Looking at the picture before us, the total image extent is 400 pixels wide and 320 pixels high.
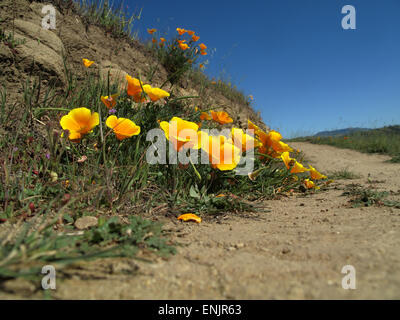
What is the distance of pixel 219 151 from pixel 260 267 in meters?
0.73

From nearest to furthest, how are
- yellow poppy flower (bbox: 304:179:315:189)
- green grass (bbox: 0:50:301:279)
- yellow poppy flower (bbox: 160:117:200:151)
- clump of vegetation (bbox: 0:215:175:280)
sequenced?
clump of vegetation (bbox: 0:215:175:280)
green grass (bbox: 0:50:301:279)
yellow poppy flower (bbox: 160:117:200:151)
yellow poppy flower (bbox: 304:179:315:189)

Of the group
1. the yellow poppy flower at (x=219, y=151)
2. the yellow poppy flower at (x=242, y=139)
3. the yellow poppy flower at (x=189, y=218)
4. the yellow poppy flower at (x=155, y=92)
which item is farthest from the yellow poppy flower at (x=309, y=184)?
the yellow poppy flower at (x=155, y=92)

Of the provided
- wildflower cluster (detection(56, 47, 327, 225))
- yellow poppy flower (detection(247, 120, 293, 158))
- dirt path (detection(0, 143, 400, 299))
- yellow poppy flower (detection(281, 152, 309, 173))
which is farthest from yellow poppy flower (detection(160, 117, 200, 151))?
yellow poppy flower (detection(281, 152, 309, 173))

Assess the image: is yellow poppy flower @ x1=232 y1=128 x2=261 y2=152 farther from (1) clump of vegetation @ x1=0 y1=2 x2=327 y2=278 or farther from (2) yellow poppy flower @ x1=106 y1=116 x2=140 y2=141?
(2) yellow poppy flower @ x1=106 y1=116 x2=140 y2=141

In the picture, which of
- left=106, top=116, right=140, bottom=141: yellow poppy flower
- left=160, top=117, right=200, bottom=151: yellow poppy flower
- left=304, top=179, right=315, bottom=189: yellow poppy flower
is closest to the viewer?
left=160, top=117, right=200, bottom=151: yellow poppy flower

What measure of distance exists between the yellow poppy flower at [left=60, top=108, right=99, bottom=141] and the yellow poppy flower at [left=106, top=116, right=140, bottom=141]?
11 cm

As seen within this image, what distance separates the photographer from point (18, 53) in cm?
236

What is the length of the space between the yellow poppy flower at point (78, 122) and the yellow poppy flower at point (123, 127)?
105mm

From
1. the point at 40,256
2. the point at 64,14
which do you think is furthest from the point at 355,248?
the point at 64,14

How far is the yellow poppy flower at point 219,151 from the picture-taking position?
137 cm

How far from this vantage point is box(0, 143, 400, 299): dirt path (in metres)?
0.67

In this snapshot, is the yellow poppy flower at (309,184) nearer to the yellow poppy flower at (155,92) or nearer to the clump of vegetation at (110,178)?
the clump of vegetation at (110,178)

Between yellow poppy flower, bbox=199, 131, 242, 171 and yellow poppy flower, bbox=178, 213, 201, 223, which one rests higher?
yellow poppy flower, bbox=199, 131, 242, 171

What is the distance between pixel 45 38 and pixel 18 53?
0.55 metres
